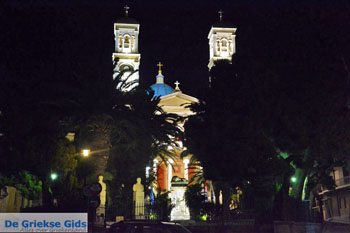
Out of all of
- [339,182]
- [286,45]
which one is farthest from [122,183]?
[339,182]

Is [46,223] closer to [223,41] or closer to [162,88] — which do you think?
[223,41]

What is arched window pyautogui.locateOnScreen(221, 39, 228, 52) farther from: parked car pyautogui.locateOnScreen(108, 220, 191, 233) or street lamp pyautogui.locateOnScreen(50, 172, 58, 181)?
parked car pyautogui.locateOnScreen(108, 220, 191, 233)

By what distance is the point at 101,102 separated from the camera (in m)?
22.5

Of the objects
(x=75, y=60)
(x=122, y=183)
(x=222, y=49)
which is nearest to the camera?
(x=75, y=60)

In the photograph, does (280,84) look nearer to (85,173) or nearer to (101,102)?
(101,102)

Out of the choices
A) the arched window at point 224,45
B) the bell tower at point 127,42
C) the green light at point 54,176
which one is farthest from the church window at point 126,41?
the green light at point 54,176

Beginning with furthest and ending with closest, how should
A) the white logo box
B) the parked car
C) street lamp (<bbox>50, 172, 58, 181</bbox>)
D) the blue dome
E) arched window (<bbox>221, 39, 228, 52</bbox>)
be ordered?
1. the blue dome
2. arched window (<bbox>221, 39, 228, 52</bbox>)
3. street lamp (<bbox>50, 172, 58, 181</bbox>)
4. the white logo box
5. the parked car

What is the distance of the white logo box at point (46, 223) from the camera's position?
45.7 ft

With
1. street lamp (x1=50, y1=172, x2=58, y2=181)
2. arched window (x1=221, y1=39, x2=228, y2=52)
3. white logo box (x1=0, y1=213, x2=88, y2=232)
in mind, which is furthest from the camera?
arched window (x1=221, y1=39, x2=228, y2=52)

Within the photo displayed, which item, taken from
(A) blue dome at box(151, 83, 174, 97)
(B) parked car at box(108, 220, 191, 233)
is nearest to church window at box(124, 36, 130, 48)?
(A) blue dome at box(151, 83, 174, 97)

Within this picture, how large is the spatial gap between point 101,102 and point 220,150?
22.3ft

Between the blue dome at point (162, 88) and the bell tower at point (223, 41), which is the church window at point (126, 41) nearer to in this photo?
the blue dome at point (162, 88)

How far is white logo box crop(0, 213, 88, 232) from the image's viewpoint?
45.7 ft

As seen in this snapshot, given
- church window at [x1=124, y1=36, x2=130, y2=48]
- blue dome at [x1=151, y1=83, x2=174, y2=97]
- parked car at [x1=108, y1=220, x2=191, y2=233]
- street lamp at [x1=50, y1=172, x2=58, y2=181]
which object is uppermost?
church window at [x1=124, y1=36, x2=130, y2=48]
